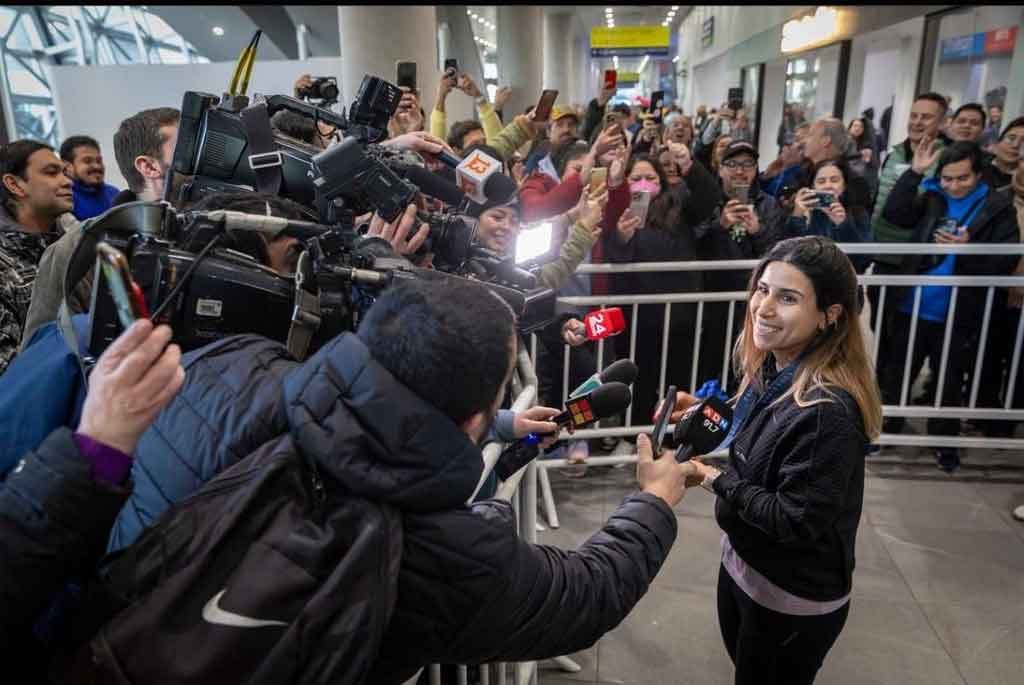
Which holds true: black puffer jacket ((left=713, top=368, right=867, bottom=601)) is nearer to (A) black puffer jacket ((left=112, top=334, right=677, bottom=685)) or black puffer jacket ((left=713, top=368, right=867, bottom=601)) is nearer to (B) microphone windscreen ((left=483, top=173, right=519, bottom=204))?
(A) black puffer jacket ((left=112, top=334, right=677, bottom=685))

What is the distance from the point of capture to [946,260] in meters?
4.00

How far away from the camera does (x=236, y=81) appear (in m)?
2.33

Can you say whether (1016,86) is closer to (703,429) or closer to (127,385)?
(703,429)

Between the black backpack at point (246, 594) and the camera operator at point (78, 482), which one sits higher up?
the camera operator at point (78, 482)

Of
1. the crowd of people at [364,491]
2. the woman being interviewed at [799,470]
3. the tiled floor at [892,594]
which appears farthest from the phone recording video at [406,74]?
the woman being interviewed at [799,470]

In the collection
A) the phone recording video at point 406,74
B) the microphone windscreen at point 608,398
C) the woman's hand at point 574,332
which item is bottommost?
the woman's hand at point 574,332

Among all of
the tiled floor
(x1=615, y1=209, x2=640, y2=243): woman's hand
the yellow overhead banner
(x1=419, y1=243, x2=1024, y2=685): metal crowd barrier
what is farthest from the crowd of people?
the yellow overhead banner

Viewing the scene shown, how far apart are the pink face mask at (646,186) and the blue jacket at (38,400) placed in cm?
327

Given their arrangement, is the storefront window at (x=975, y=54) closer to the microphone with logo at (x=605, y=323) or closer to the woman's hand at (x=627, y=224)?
the woman's hand at (x=627, y=224)

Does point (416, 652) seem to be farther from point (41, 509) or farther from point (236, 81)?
point (236, 81)

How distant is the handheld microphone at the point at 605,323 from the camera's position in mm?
2225

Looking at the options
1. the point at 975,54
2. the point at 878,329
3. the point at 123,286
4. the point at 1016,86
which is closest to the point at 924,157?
the point at 878,329

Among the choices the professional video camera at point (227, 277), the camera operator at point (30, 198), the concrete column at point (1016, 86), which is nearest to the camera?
the professional video camera at point (227, 277)

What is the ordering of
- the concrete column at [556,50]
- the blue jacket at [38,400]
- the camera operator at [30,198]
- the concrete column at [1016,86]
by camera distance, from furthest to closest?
the concrete column at [556,50] < the concrete column at [1016,86] < the camera operator at [30,198] < the blue jacket at [38,400]
